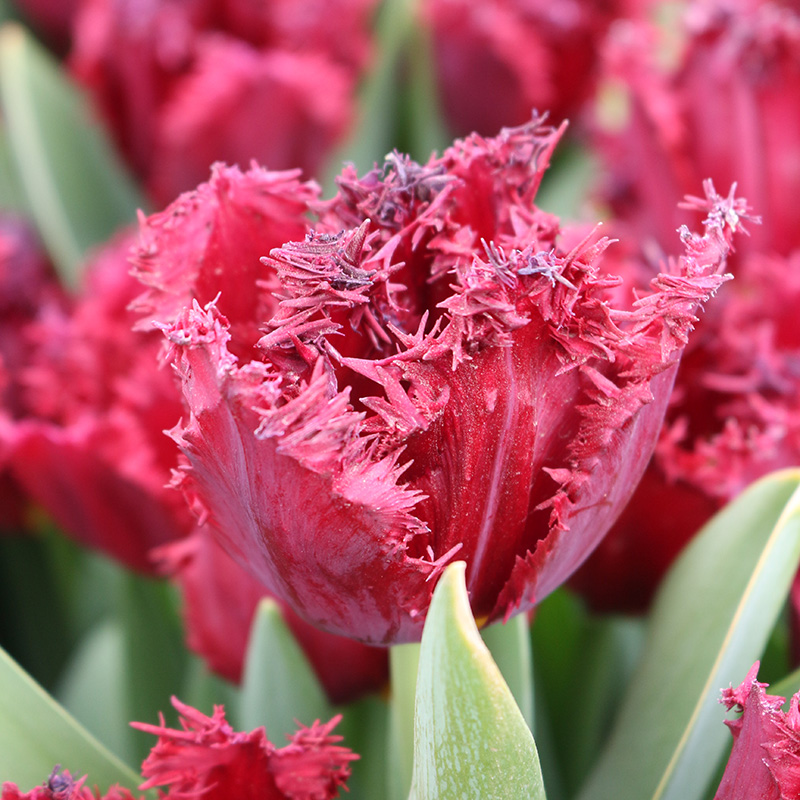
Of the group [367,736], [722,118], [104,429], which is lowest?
[367,736]

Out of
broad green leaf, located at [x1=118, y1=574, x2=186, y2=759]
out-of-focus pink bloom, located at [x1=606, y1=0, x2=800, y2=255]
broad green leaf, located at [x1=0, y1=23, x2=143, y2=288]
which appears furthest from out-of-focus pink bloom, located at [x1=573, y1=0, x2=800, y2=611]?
broad green leaf, located at [x1=0, y1=23, x2=143, y2=288]

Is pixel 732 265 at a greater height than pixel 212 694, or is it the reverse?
pixel 732 265

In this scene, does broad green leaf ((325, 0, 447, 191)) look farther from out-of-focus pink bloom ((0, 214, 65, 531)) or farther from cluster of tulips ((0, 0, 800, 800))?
out-of-focus pink bloom ((0, 214, 65, 531))

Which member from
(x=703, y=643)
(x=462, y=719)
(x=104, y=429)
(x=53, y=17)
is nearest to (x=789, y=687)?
(x=703, y=643)

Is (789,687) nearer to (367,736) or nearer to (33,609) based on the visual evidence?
(367,736)

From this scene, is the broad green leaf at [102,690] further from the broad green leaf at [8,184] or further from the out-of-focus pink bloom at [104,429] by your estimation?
the broad green leaf at [8,184]

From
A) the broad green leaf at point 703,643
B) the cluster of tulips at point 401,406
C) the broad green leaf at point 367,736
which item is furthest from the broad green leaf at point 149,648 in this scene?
the broad green leaf at point 703,643
